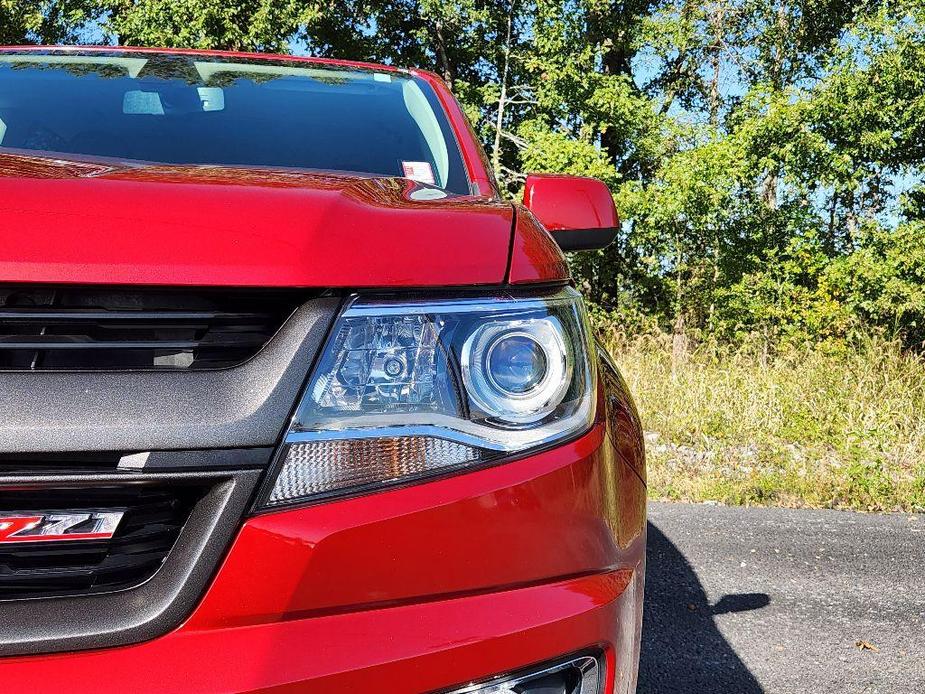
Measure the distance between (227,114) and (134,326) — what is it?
138 cm

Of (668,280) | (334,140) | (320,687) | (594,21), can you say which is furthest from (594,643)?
(594,21)

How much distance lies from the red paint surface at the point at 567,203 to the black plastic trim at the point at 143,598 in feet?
4.18

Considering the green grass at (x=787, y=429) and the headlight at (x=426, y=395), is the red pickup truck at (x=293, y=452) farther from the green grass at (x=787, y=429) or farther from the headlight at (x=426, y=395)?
the green grass at (x=787, y=429)

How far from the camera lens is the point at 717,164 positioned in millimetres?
13523

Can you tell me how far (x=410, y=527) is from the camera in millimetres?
1055

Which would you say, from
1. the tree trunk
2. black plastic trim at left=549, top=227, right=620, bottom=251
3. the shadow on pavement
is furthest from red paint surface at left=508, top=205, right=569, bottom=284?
the tree trunk

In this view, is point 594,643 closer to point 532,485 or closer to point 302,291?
point 532,485

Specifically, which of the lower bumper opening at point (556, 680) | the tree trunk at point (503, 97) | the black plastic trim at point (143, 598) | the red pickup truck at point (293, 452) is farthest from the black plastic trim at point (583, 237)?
the tree trunk at point (503, 97)

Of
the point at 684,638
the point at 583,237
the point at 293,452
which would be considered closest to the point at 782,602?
the point at 684,638

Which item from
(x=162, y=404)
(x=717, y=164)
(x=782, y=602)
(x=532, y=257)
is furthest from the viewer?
(x=717, y=164)

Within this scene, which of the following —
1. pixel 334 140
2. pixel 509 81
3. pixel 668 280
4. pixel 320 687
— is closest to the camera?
pixel 320 687

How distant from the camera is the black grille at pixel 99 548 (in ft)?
3.30

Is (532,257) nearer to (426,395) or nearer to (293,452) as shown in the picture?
(426,395)

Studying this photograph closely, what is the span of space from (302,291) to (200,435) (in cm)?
21
